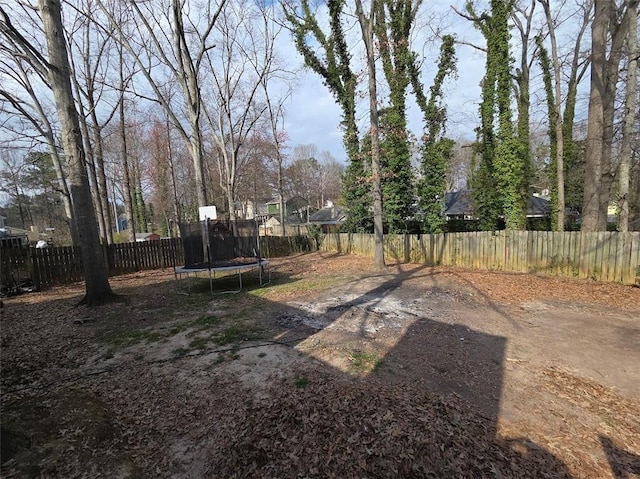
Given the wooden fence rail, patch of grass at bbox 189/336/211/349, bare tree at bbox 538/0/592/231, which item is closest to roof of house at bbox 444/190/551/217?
bare tree at bbox 538/0/592/231

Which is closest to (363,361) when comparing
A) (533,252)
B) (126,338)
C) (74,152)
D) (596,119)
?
(126,338)

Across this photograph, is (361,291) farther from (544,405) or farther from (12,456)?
(12,456)

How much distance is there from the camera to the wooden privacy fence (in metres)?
7.41

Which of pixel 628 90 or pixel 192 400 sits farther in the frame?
pixel 628 90

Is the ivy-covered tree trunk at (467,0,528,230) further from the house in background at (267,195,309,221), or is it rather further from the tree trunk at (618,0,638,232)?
the house in background at (267,195,309,221)

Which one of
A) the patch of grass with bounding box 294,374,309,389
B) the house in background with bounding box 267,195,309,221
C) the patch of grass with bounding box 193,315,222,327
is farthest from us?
the house in background with bounding box 267,195,309,221

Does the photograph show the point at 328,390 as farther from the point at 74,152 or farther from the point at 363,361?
the point at 74,152

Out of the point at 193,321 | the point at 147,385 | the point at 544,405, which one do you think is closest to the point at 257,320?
the point at 193,321

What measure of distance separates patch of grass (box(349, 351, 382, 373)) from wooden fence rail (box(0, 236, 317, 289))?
10.2 meters

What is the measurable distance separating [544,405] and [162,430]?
346 centimetres

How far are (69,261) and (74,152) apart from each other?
5196 mm

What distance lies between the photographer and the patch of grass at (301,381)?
10.2 ft

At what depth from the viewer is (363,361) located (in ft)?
12.1

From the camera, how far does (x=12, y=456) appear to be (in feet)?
7.45
